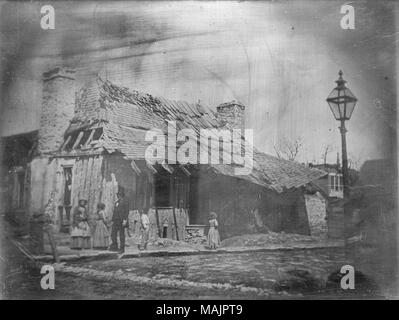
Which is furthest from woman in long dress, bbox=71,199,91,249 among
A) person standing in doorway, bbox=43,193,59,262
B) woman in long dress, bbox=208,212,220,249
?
woman in long dress, bbox=208,212,220,249

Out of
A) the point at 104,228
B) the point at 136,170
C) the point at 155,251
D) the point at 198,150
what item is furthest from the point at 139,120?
the point at 155,251

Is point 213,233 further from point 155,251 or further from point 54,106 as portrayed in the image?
point 54,106

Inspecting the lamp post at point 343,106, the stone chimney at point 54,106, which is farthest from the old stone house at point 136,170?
the lamp post at point 343,106

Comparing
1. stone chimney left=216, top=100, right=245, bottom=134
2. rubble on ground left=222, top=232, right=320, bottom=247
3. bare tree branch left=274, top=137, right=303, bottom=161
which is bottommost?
rubble on ground left=222, top=232, right=320, bottom=247

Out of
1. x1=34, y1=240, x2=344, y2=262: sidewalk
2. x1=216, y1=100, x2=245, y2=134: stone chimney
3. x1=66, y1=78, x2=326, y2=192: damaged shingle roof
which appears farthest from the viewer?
x1=216, y1=100, x2=245, y2=134: stone chimney

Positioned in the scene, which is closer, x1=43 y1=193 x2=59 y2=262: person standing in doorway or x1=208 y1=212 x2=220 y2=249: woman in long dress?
x1=43 y1=193 x2=59 y2=262: person standing in doorway

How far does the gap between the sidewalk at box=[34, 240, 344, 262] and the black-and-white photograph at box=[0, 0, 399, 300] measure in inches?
0.7

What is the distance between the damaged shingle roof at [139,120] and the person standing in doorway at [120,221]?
1.86 feet

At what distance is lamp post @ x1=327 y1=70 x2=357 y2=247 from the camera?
5965 mm

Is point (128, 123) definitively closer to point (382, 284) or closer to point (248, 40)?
point (248, 40)

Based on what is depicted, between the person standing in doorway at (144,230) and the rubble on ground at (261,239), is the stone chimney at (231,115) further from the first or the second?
the person standing in doorway at (144,230)

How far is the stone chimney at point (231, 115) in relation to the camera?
233 inches

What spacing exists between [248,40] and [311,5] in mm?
967

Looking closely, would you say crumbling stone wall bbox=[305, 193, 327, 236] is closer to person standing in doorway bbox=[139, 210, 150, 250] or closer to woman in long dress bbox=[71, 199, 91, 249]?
person standing in doorway bbox=[139, 210, 150, 250]
